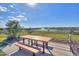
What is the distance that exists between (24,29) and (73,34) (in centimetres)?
60

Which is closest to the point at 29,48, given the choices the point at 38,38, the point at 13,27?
the point at 38,38

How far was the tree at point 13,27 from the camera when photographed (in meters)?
1.93

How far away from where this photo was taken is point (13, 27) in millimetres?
1952

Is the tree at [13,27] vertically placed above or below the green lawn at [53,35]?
above

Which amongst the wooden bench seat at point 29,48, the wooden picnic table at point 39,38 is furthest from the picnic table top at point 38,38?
the wooden bench seat at point 29,48

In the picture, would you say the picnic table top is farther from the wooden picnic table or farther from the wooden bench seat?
the wooden bench seat

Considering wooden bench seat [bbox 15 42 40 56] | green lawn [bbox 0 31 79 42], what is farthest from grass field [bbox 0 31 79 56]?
wooden bench seat [bbox 15 42 40 56]

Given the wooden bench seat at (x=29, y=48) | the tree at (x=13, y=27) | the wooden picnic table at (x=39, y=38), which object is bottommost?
the wooden bench seat at (x=29, y=48)

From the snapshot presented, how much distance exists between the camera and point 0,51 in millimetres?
1943

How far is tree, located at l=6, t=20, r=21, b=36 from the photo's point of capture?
Answer: 6.33 feet

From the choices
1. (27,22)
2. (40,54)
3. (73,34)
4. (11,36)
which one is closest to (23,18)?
(27,22)

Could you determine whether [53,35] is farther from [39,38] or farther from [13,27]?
[13,27]

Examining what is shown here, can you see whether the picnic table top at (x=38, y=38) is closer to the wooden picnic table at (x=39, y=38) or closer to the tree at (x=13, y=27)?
the wooden picnic table at (x=39, y=38)

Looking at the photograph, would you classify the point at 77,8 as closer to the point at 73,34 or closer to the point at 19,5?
the point at 73,34
